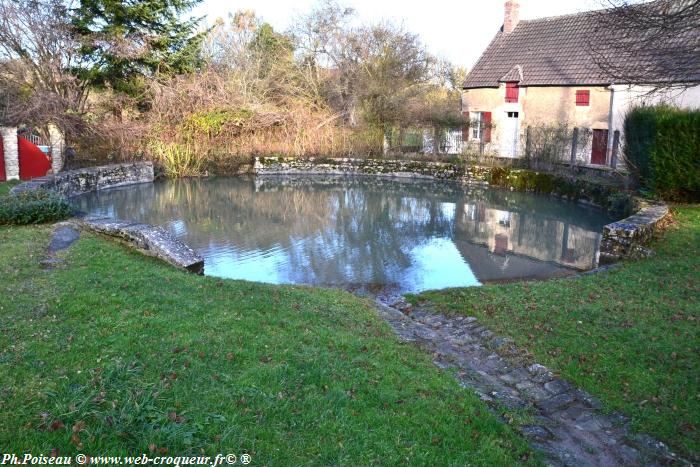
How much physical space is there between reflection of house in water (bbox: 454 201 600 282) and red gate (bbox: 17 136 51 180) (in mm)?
13705

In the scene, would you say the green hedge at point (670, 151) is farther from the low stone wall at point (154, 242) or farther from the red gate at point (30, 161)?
the red gate at point (30, 161)

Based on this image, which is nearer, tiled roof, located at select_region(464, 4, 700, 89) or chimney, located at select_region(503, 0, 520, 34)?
tiled roof, located at select_region(464, 4, 700, 89)

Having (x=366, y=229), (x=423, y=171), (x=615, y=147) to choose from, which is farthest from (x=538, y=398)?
(x=423, y=171)

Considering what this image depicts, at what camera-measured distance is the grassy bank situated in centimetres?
352

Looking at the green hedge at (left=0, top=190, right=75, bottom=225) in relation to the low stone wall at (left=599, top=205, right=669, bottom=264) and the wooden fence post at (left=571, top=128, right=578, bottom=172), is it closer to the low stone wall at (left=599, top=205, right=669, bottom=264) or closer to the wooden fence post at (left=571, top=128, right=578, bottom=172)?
the low stone wall at (left=599, top=205, right=669, bottom=264)

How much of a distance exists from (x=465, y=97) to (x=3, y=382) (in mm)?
29650

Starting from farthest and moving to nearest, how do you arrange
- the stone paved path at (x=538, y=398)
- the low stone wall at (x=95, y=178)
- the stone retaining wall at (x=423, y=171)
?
the stone retaining wall at (x=423, y=171), the low stone wall at (x=95, y=178), the stone paved path at (x=538, y=398)

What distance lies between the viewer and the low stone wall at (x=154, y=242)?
9344 millimetres

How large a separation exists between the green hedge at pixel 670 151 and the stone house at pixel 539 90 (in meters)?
7.09

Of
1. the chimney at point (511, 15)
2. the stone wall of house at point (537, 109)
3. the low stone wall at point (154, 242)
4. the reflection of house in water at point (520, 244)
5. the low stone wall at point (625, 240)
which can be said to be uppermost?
the chimney at point (511, 15)

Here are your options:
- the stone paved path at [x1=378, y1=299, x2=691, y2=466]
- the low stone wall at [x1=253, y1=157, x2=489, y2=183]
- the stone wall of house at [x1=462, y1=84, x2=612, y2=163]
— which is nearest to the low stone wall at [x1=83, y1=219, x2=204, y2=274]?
the stone paved path at [x1=378, y1=299, x2=691, y2=466]

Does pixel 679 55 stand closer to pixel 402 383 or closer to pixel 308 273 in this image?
pixel 308 273

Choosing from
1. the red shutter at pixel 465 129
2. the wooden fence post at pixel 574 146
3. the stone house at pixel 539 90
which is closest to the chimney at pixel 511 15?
the stone house at pixel 539 90

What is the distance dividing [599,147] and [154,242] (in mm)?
21179
